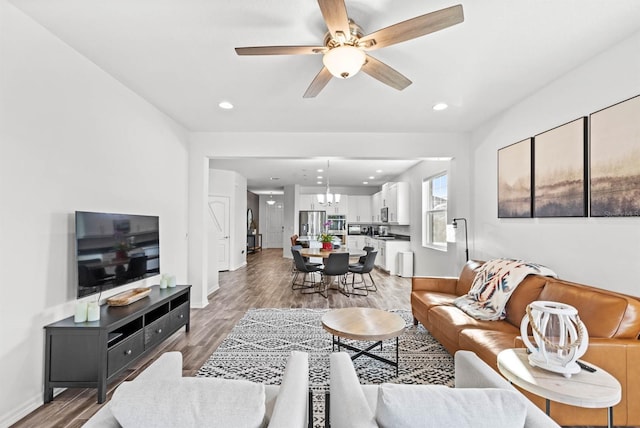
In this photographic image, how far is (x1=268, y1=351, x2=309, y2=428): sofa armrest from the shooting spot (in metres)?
1.01

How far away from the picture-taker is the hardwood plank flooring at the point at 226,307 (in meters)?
2.12

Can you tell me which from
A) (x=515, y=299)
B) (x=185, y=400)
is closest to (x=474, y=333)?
(x=515, y=299)

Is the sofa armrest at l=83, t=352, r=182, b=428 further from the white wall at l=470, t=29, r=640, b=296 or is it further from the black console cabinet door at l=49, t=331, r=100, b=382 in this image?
the white wall at l=470, t=29, r=640, b=296

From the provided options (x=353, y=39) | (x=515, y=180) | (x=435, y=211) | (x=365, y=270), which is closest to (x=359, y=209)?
(x=435, y=211)

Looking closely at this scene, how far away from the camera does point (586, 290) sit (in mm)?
2158

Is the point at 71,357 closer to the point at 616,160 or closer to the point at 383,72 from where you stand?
the point at 383,72

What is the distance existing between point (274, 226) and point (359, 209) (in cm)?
496

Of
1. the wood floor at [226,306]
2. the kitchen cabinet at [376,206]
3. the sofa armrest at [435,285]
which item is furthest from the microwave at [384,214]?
the sofa armrest at [435,285]

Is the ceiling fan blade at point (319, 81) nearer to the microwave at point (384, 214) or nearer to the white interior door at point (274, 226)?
the microwave at point (384, 214)

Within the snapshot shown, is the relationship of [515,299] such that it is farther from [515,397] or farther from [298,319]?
[298,319]

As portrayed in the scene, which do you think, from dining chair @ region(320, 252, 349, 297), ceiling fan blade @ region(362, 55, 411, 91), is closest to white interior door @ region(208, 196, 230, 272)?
dining chair @ region(320, 252, 349, 297)

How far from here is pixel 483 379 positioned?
4.54 feet

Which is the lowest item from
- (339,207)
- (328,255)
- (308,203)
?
(328,255)

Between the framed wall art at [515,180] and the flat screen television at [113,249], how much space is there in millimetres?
4079
